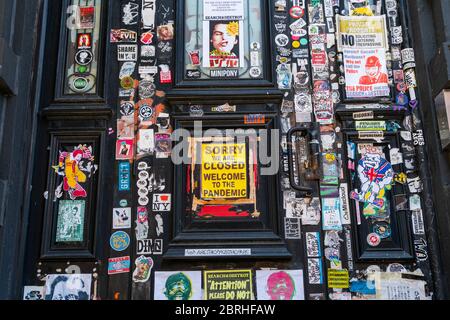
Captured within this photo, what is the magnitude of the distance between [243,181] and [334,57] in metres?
1.52

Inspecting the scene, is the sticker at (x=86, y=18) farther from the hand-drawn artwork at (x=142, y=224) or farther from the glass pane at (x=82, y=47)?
the hand-drawn artwork at (x=142, y=224)

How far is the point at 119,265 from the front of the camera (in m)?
4.75

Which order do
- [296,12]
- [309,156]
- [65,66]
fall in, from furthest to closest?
[296,12] → [65,66] → [309,156]

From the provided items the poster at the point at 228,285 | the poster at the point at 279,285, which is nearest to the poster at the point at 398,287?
the poster at the point at 279,285

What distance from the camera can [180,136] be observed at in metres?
5.07

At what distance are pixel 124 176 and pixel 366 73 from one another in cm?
248

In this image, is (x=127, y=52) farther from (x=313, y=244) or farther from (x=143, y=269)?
(x=313, y=244)

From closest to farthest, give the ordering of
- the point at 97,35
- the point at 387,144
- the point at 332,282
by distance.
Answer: the point at 332,282 → the point at 387,144 → the point at 97,35

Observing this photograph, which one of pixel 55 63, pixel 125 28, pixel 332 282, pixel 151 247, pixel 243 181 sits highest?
pixel 125 28

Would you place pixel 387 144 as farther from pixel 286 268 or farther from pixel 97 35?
pixel 97 35

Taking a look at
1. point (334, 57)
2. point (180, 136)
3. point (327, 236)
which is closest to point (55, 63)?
point (180, 136)

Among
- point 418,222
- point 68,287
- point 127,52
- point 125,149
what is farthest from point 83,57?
point 418,222

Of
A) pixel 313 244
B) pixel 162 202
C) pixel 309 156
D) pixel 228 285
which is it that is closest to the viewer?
pixel 228 285

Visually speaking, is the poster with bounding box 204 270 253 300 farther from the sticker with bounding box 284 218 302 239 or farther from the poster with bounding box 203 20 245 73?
the poster with bounding box 203 20 245 73
